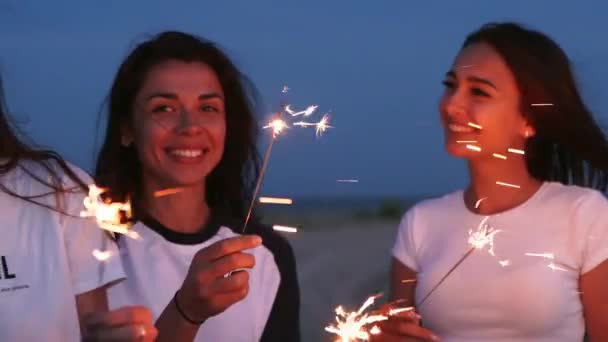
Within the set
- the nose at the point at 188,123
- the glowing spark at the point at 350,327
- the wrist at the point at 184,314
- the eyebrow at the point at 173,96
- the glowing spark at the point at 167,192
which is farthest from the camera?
the glowing spark at the point at 167,192

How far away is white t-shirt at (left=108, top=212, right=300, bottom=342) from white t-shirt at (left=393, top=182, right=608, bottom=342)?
1.90ft

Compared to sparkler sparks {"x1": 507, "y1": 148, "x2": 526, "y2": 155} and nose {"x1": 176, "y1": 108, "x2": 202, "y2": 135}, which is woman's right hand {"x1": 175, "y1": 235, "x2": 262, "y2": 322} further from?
sparkler sparks {"x1": 507, "y1": 148, "x2": 526, "y2": 155}

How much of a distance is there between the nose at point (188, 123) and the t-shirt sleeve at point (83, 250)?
793mm

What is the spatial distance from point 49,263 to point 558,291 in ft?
6.22

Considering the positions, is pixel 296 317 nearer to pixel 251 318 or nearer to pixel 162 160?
pixel 251 318

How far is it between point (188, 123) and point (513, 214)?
4.39 ft

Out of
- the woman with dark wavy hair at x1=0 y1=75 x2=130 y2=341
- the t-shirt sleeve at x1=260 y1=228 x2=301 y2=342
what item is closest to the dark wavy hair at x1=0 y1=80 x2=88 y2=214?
the woman with dark wavy hair at x1=0 y1=75 x2=130 y2=341

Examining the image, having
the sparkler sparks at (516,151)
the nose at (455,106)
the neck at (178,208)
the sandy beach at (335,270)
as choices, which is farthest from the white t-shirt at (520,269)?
the sandy beach at (335,270)

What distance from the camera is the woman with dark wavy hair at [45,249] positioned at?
2326mm

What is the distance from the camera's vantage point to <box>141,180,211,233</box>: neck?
3.51 metres

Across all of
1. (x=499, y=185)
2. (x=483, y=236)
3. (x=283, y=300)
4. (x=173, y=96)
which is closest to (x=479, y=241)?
(x=483, y=236)

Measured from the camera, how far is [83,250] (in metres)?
2.48

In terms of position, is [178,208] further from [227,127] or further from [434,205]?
[434,205]

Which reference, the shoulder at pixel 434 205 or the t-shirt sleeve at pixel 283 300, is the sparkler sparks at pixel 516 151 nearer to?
the shoulder at pixel 434 205
